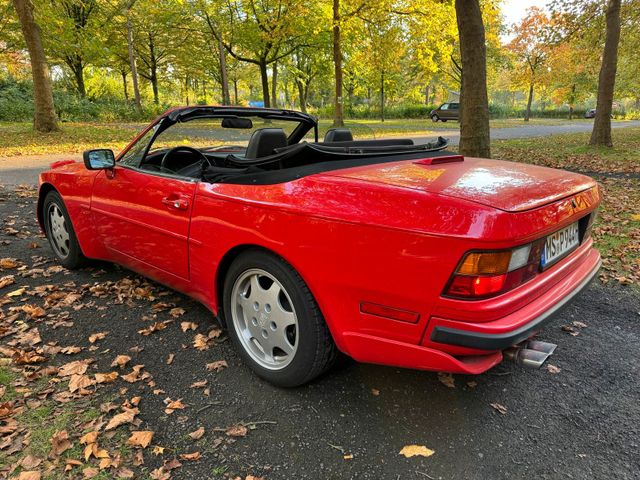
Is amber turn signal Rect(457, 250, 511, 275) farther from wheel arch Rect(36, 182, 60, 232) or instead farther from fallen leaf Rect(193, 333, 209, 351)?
wheel arch Rect(36, 182, 60, 232)

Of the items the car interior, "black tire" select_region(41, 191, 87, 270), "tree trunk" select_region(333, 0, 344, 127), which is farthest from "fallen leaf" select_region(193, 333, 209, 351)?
"tree trunk" select_region(333, 0, 344, 127)

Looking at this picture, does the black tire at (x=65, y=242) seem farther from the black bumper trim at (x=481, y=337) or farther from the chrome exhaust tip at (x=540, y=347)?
the chrome exhaust tip at (x=540, y=347)

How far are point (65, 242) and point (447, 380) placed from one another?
11.5 feet

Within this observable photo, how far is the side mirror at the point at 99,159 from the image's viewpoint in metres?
3.10

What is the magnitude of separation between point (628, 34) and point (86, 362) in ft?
63.0

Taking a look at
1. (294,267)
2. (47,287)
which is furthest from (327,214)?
(47,287)

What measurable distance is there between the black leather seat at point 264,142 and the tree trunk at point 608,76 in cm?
1163

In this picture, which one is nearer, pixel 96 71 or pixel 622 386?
pixel 622 386

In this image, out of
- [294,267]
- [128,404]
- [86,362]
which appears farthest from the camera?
[86,362]

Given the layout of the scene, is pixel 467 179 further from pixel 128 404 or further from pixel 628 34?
pixel 628 34

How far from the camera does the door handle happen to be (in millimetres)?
2660

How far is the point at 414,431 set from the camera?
2.06m

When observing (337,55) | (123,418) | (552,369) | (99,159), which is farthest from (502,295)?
(337,55)

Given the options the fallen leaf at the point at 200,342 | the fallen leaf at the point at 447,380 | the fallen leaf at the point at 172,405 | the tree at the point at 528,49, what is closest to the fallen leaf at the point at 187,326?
the fallen leaf at the point at 200,342
